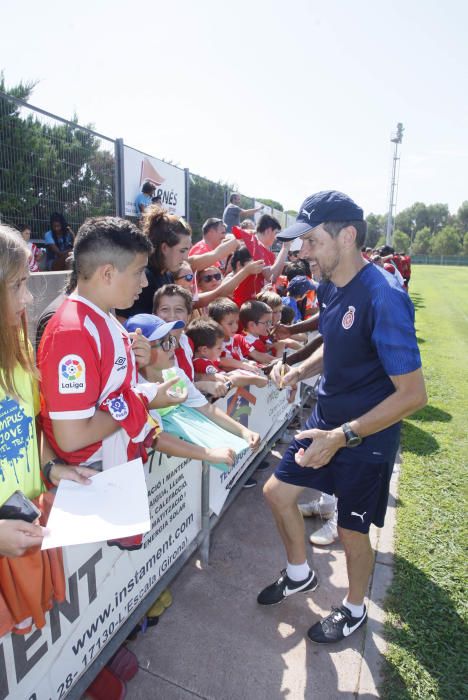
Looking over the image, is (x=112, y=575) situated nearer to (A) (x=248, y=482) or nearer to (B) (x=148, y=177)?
(A) (x=248, y=482)

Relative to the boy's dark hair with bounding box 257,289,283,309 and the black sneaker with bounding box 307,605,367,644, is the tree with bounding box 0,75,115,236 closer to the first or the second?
the boy's dark hair with bounding box 257,289,283,309

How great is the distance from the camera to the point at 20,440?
1.60 meters

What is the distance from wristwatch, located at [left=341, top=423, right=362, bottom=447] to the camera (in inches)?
86.7

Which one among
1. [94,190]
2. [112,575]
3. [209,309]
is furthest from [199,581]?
[94,190]

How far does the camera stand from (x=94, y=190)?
6703 millimetres

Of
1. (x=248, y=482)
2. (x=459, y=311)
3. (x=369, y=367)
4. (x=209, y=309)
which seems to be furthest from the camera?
(x=459, y=311)

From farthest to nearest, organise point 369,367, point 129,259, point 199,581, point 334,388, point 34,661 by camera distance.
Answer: point 199,581 < point 334,388 < point 369,367 < point 129,259 < point 34,661

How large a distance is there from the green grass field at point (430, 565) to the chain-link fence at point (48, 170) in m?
5.37

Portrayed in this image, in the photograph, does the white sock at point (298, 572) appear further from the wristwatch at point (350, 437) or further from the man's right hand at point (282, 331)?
the man's right hand at point (282, 331)

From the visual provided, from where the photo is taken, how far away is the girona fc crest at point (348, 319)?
7.58 feet

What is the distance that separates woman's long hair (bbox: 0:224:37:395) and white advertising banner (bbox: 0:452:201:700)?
0.65 meters

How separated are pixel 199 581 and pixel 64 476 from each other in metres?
1.62

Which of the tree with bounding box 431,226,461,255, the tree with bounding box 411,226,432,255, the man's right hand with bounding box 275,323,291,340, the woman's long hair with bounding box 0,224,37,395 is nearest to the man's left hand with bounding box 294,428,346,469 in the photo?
the woman's long hair with bounding box 0,224,37,395

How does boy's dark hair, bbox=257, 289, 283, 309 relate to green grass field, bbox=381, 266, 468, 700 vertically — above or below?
above
